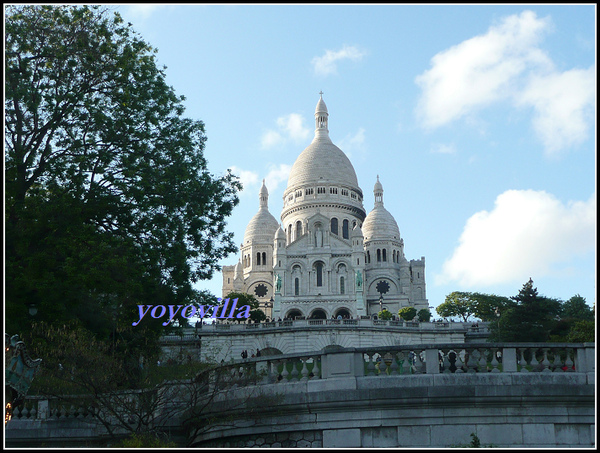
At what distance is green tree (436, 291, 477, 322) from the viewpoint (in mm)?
97312

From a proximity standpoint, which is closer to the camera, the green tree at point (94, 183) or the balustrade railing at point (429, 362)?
the balustrade railing at point (429, 362)

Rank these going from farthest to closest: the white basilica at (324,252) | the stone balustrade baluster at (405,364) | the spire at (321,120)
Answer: the spire at (321,120) → the white basilica at (324,252) → the stone balustrade baluster at (405,364)

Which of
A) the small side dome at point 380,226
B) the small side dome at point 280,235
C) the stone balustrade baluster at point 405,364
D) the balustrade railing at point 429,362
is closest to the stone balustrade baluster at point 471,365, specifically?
the balustrade railing at point 429,362

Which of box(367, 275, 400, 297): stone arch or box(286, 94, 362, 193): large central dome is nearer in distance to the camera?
box(367, 275, 400, 297): stone arch

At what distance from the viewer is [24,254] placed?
20.6 m

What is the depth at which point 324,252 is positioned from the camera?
105312 millimetres

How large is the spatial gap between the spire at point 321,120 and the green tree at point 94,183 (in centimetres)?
10577

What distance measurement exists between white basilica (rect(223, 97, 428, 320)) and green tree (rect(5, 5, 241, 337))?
72.7 metres

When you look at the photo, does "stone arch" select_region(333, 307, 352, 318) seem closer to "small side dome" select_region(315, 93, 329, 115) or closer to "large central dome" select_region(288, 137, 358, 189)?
"large central dome" select_region(288, 137, 358, 189)

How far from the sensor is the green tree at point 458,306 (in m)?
97.3

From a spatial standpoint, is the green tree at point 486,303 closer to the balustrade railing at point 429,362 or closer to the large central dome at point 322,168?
the large central dome at point 322,168

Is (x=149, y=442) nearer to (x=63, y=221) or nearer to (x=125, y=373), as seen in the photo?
(x=125, y=373)

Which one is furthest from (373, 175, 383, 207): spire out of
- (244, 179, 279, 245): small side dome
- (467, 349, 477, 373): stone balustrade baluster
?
(467, 349, 477, 373): stone balustrade baluster

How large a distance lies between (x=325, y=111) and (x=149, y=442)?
123m
